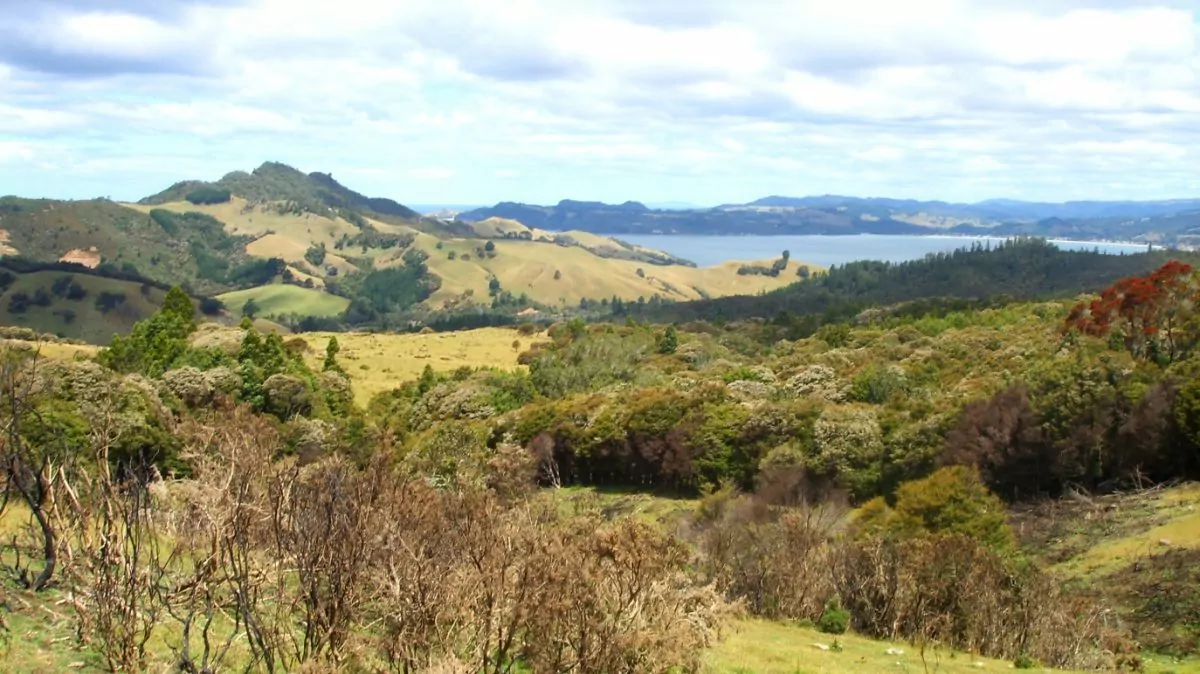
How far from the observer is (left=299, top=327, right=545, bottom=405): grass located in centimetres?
7631

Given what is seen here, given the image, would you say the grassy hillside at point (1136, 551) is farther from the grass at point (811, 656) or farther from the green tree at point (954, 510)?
the grass at point (811, 656)

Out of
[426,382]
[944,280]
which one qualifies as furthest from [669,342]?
[944,280]

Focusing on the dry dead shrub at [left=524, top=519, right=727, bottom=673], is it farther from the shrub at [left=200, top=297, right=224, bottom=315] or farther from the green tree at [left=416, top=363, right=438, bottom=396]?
the shrub at [left=200, top=297, right=224, bottom=315]

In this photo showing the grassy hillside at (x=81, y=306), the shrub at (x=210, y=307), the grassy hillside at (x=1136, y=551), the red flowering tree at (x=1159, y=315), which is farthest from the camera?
the shrub at (x=210, y=307)

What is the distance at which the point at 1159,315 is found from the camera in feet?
160

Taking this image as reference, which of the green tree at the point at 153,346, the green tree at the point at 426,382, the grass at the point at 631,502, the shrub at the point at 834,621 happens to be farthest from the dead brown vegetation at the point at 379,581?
the green tree at the point at 426,382

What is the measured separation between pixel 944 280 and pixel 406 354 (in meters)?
114

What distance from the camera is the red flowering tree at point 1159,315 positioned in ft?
157

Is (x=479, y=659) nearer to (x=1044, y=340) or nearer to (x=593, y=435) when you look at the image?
(x=593, y=435)

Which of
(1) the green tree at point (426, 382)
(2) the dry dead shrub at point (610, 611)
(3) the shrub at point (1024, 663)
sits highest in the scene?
(2) the dry dead shrub at point (610, 611)

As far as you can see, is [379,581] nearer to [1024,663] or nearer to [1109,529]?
[1024,663]

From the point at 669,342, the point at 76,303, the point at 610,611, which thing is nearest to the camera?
the point at 610,611

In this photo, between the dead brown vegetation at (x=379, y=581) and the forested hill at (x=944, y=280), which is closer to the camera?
the dead brown vegetation at (x=379, y=581)

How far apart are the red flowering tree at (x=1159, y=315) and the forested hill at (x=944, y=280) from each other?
294 ft
